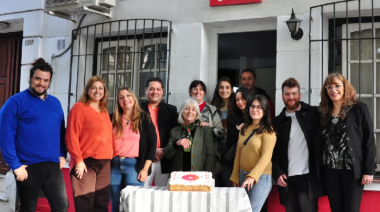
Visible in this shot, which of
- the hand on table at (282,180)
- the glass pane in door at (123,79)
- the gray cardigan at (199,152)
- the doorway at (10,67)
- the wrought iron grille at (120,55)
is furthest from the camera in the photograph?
the doorway at (10,67)

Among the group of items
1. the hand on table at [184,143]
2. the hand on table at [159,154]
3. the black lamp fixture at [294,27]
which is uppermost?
the black lamp fixture at [294,27]

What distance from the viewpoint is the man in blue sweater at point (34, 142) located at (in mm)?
3258

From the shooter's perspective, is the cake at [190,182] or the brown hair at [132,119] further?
the brown hair at [132,119]

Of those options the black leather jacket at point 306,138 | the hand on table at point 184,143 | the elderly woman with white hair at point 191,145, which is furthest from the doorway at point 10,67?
the black leather jacket at point 306,138

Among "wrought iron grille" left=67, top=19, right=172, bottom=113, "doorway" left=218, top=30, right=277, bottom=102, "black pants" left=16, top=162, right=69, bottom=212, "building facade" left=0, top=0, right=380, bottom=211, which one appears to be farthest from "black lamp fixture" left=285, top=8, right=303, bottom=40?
"doorway" left=218, top=30, right=277, bottom=102

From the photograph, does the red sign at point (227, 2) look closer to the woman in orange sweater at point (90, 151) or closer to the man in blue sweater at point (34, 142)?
the woman in orange sweater at point (90, 151)

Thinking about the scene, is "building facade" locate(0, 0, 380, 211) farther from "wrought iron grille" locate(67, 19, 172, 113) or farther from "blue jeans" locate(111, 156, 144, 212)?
"blue jeans" locate(111, 156, 144, 212)

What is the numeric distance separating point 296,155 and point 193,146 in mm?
971

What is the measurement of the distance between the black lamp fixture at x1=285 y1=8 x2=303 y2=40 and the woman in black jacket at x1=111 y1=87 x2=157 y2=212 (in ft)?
5.80

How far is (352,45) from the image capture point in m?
4.33

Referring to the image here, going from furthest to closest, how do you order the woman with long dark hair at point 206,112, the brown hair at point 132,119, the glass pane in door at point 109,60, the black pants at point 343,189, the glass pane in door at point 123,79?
the glass pane in door at point 109,60
the glass pane in door at point 123,79
the woman with long dark hair at point 206,112
the brown hair at point 132,119
the black pants at point 343,189

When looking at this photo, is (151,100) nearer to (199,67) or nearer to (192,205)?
(199,67)

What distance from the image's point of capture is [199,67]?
4762 mm

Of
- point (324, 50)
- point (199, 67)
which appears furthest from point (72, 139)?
point (324, 50)
